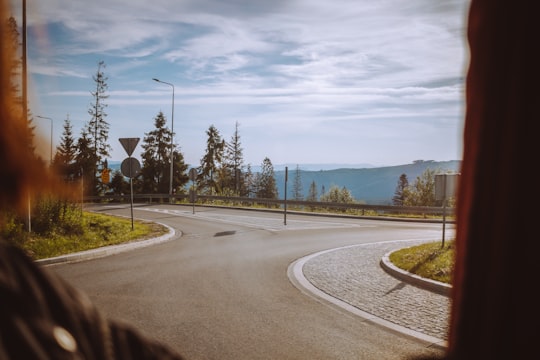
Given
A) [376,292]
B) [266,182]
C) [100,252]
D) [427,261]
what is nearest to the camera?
[376,292]

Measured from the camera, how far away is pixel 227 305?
7.18 m

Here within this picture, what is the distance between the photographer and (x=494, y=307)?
466mm

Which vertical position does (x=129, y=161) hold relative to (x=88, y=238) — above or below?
above

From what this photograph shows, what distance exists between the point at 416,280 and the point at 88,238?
380 inches

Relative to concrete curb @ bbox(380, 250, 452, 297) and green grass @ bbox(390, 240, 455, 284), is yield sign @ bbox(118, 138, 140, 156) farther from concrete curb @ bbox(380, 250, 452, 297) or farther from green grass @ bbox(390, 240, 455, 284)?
concrete curb @ bbox(380, 250, 452, 297)

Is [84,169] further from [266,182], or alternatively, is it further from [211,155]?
[266,182]

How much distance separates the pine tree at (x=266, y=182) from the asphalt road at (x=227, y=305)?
106 metres

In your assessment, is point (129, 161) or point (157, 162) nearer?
point (129, 161)

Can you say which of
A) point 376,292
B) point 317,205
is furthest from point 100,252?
point 317,205

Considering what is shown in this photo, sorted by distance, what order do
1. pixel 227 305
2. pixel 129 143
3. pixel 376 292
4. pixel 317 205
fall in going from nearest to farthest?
pixel 227 305 → pixel 376 292 → pixel 129 143 → pixel 317 205

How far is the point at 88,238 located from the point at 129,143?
4498 millimetres

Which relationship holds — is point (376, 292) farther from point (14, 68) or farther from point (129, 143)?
point (129, 143)

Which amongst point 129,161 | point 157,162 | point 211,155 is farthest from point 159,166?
point 129,161

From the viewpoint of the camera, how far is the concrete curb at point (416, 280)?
8414mm
